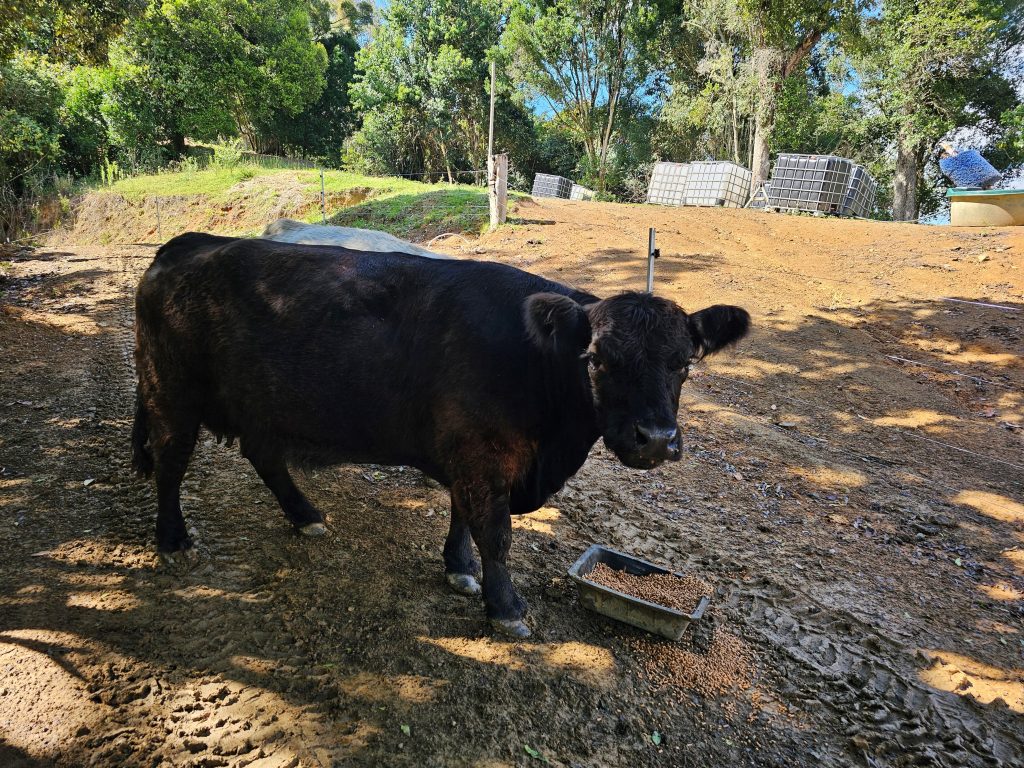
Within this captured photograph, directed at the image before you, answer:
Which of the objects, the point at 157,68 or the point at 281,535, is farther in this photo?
the point at 157,68

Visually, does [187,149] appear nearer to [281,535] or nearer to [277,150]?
[277,150]

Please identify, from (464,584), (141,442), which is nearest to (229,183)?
(141,442)

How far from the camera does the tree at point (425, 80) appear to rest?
113ft

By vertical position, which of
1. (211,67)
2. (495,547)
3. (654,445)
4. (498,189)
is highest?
(211,67)

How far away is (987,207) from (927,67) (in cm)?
1152

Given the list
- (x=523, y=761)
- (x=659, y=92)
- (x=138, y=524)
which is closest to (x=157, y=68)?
(x=659, y=92)

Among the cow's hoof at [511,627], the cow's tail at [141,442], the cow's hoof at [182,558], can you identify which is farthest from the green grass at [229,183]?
the cow's hoof at [511,627]

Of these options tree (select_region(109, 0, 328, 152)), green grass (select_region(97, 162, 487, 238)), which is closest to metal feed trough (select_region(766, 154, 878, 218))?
green grass (select_region(97, 162, 487, 238))

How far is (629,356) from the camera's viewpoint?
3.23 m

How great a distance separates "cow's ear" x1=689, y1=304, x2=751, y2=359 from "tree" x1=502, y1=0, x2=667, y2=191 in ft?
107

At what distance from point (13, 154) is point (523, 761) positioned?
3460 cm

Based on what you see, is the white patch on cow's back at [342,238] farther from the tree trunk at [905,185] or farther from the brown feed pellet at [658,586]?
the tree trunk at [905,185]

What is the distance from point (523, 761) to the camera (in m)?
2.94

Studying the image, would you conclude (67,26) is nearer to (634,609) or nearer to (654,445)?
(654,445)
